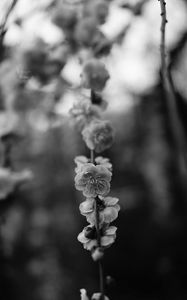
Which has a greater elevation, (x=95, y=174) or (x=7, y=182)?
(x=7, y=182)

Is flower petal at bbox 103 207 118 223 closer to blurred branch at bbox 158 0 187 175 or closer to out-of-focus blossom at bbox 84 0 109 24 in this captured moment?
blurred branch at bbox 158 0 187 175

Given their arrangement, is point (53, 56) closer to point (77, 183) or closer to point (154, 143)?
point (77, 183)

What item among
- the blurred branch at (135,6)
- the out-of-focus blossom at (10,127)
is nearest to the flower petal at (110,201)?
the out-of-focus blossom at (10,127)

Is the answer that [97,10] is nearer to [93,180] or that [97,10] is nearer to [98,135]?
[98,135]

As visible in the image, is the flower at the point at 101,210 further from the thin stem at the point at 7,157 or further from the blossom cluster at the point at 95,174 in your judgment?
the thin stem at the point at 7,157

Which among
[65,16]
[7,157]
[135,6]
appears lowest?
[7,157]

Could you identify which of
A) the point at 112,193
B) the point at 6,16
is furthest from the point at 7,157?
the point at 112,193

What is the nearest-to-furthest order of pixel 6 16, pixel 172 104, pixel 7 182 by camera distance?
pixel 172 104
pixel 6 16
pixel 7 182
